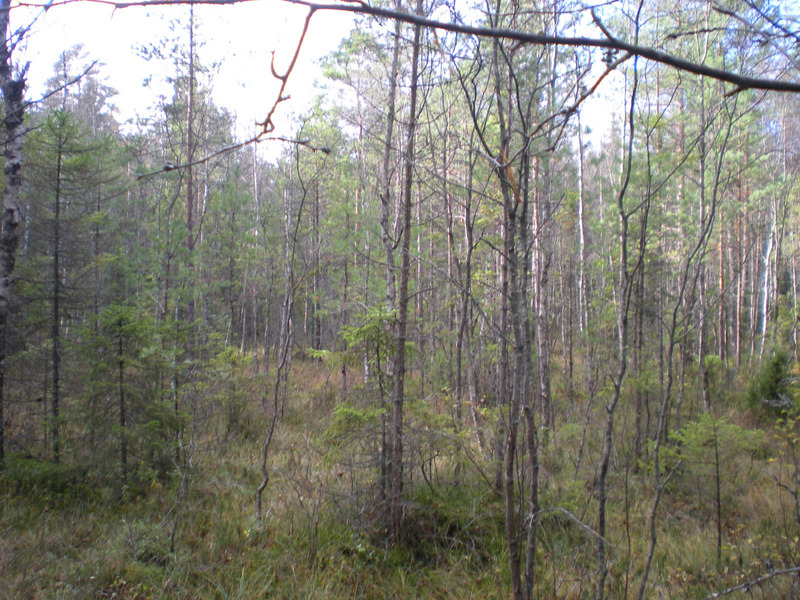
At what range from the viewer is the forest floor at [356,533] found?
3.89m

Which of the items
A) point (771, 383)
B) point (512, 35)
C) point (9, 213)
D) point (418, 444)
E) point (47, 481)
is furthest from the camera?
point (771, 383)

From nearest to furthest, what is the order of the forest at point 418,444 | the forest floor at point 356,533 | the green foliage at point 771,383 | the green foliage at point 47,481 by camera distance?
the forest at point 418,444
the forest floor at point 356,533
the green foliage at point 47,481
the green foliage at point 771,383

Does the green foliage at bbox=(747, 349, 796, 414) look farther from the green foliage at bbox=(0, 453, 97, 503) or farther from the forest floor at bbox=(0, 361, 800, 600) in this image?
the green foliage at bbox=(0, 453, 97, 503)

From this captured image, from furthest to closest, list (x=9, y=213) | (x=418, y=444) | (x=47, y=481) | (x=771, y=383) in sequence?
(x=771, y=383)
(x=9, y=213)
(x=47, y=481)
(x=418, y=444)

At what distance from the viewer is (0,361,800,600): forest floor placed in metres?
3.89

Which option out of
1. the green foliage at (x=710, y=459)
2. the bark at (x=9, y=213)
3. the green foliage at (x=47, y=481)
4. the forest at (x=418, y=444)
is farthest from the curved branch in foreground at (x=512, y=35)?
the bark at (x=9, y=213)

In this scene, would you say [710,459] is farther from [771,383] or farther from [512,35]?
[512,35]

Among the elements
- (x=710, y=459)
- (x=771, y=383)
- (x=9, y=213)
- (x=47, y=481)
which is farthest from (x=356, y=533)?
(x=771, y=383)

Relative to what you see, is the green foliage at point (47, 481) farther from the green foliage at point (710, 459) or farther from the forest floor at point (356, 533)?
the green foliage at point (710, 459)

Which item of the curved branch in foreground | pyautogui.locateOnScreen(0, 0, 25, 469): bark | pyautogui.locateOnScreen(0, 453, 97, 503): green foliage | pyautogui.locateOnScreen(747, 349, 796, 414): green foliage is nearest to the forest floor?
pyautogui.locateOnScreen(0, 453, 97, 503): green foliage

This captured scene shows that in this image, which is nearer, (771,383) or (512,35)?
(512,35)

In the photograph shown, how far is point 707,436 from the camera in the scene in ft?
17.3

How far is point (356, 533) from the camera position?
14.8ft

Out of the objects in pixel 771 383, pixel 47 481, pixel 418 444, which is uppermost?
pixel 418 444
